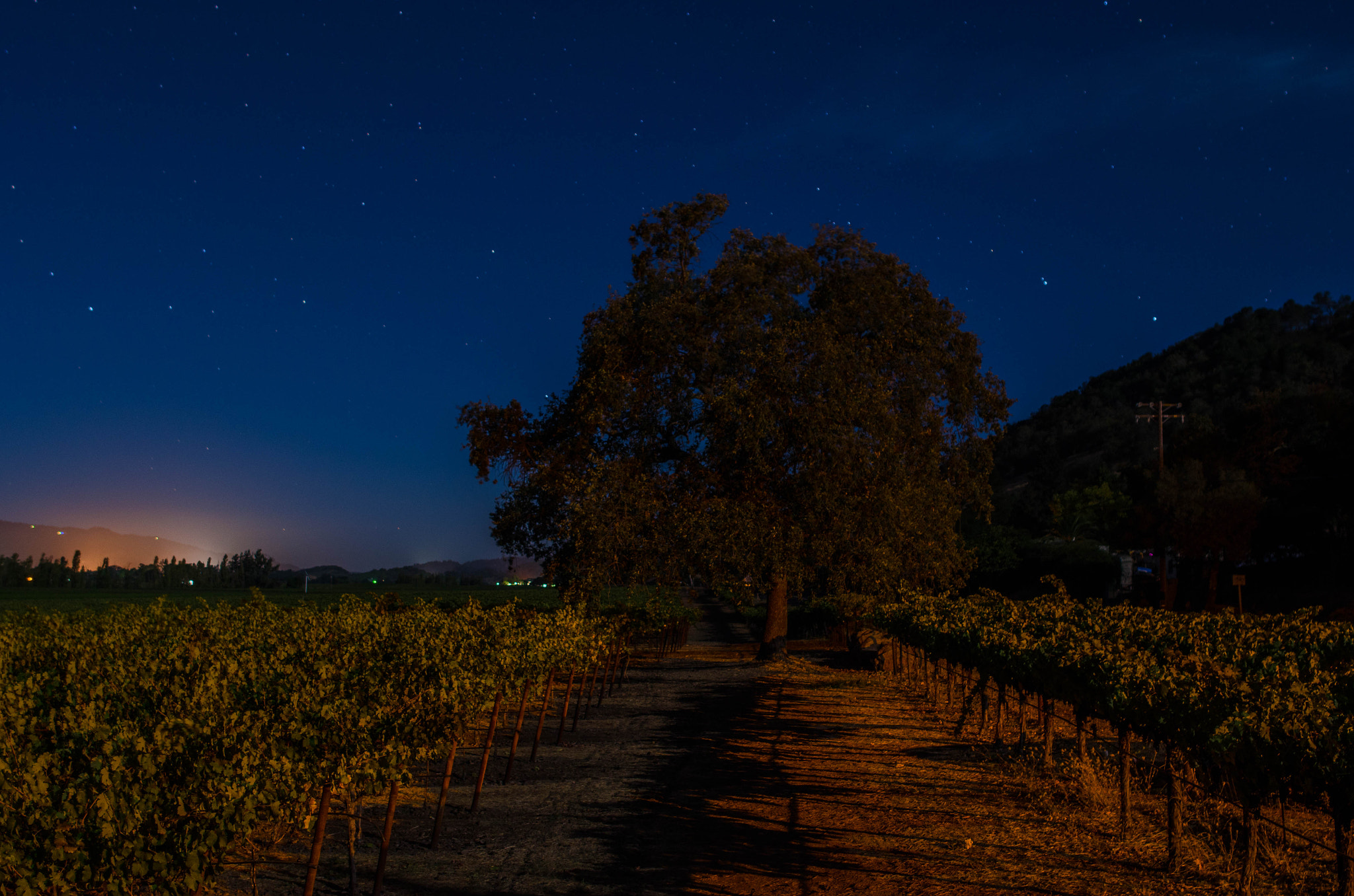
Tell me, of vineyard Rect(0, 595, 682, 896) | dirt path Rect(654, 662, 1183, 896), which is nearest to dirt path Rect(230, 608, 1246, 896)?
dirt path Rect(654, 662, 1183, 896)

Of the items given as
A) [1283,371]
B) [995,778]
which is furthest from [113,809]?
[1283,371]

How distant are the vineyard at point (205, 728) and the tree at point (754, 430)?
11915 mm

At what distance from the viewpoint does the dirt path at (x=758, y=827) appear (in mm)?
8805

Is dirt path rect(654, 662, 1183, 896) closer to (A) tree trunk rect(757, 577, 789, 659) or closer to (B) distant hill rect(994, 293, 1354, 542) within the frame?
(A) tree trunk rect(757, 577, 789, 659)

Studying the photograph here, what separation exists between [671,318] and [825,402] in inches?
204

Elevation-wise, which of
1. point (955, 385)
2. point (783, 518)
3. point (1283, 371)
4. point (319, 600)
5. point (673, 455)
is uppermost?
point (1283, 371)

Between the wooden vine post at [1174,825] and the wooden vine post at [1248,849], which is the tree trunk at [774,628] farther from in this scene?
the wooden vine post at [1248,849]

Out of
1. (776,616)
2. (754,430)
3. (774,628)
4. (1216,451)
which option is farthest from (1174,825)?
(1216,451)

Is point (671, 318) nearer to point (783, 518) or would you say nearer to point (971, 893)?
point (783, 518)

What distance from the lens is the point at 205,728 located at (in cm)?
613

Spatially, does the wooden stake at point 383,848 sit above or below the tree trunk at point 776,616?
below

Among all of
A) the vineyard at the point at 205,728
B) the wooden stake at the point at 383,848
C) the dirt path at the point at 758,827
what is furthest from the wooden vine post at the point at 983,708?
the wooden stake at the point at 383,848

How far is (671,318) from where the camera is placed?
26609 millimetres

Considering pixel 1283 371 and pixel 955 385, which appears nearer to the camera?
pixel 955 385
